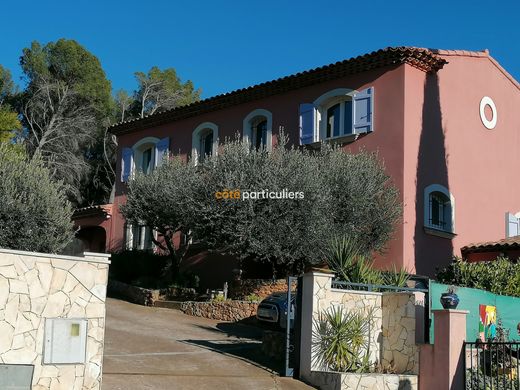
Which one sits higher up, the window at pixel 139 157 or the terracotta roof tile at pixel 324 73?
the terracotta roof tile at pixel 324 73

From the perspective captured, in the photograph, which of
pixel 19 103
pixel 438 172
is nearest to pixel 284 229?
pixel 438 172

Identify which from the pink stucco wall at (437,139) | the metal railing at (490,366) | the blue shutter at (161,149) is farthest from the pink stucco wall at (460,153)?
the blue shutter at (161,149)

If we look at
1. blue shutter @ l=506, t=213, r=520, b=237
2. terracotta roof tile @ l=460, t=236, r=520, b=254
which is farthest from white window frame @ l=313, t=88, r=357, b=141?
blue shutter @ l=506, t=213, r=520, b=237

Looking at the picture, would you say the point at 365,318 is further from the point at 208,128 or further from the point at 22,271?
the point at 208,128

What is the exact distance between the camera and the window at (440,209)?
20.7m

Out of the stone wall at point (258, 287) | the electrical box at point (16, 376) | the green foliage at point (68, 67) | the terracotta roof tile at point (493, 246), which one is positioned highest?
the green foliage at point (68, 67)

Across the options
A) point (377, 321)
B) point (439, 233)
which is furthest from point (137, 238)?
point (377, 321)

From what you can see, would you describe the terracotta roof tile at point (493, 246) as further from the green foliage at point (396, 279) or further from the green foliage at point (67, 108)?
the green foliage at point (67, 108)

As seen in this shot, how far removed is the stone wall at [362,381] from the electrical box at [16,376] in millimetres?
4781

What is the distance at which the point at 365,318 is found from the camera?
39.0ft

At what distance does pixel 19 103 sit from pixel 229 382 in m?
31.8

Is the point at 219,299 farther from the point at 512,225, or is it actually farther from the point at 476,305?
the point at 512,225

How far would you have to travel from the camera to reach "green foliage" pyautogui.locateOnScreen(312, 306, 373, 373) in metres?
11.4

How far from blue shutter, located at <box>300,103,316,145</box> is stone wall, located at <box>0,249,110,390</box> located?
1345cm
